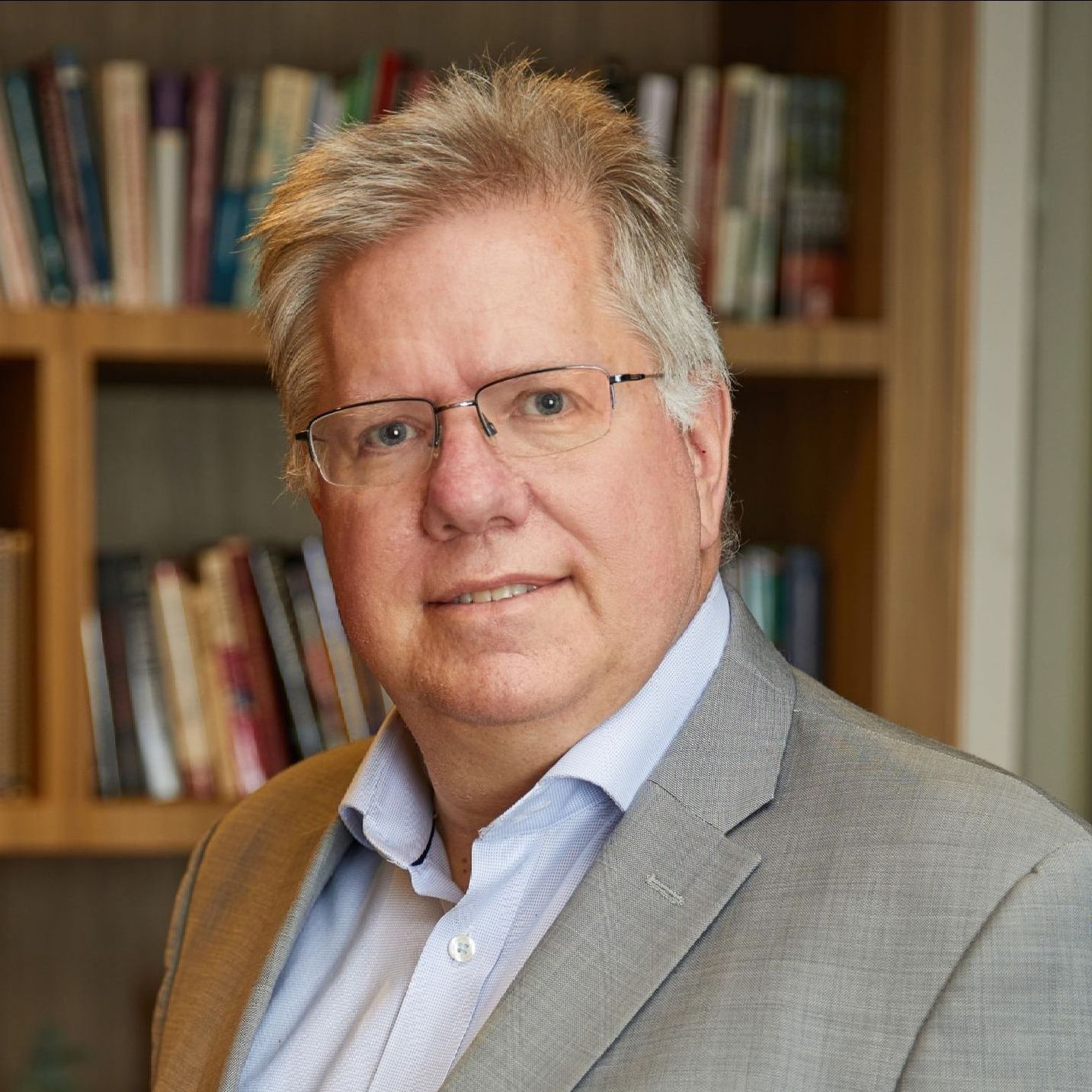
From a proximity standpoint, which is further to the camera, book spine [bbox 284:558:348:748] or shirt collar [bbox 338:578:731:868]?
book spine [bbox 284:558:348:748]

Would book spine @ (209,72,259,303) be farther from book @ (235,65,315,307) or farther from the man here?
the man

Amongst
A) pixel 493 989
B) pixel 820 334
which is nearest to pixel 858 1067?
pixel 493 989

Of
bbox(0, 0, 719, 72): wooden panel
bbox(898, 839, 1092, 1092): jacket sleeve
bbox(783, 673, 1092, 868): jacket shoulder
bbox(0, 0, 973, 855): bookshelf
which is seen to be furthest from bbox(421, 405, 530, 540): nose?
bbox(0, 0, 719, 72): wooden panel

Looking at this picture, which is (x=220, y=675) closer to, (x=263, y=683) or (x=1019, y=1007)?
(x=263, y=683)

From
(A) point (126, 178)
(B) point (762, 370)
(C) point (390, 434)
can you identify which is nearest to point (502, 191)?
(C) point (390, 434)

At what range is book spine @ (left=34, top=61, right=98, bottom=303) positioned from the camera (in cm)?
195

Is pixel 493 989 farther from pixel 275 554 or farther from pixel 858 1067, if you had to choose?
pixel 275 554

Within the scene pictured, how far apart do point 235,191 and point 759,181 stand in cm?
70

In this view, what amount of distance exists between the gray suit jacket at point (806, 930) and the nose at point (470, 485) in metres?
0.20

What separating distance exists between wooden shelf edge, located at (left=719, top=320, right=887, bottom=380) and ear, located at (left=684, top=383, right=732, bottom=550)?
77 centimetres

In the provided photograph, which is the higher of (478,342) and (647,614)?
(478,342)

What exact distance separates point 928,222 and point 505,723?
1159mm

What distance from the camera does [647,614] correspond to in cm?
108

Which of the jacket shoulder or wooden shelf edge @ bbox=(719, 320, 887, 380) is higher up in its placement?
wooden shelf edge @ bbox=(719, 320, 887, 380)
